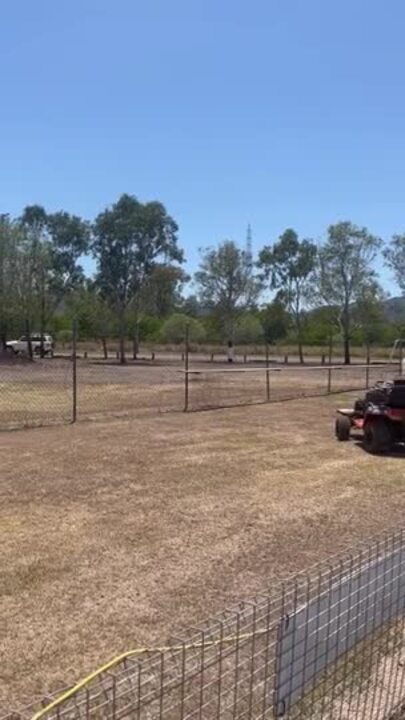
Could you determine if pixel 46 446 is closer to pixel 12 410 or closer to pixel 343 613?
pixel 12 410

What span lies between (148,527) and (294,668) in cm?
429

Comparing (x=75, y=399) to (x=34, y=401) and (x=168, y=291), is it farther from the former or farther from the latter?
(x=168, y=291)

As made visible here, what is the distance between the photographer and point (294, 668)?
2924 millimetres

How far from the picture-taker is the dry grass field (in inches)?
185

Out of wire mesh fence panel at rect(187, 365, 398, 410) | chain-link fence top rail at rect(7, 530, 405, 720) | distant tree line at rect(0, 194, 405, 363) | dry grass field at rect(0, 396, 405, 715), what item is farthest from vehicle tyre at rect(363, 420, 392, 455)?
distant tree line at rect(0, 194, 405, 363)

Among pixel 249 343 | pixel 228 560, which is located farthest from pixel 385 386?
pixel 249 343

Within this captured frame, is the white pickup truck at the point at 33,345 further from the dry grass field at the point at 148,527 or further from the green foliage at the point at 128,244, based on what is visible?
the dry grass field at the point at 148,527

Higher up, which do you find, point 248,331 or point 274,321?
point 274,321

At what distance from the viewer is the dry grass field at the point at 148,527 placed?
4.70 metres

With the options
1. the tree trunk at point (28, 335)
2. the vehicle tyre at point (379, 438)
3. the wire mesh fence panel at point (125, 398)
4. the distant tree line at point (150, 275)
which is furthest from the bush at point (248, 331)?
the vehicle tyre at point (379, 438)

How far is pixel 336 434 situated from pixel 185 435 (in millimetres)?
2797

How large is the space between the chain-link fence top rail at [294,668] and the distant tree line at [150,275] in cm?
4606

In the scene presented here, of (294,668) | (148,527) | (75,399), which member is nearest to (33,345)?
(75,399)

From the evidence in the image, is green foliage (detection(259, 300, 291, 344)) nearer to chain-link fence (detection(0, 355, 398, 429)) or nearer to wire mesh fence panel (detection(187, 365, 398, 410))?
wire mesh fence panel (detection(187, 365, 398, 410))
